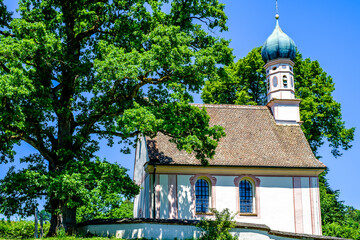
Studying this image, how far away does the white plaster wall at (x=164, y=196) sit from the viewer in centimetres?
2711

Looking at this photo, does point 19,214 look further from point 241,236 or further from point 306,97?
point 306,97

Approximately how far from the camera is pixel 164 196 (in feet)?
89.9

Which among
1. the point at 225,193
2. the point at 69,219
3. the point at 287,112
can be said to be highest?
the point at 287,112

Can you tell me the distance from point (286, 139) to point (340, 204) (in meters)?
9.54

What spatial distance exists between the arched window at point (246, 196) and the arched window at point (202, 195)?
2065 millimetres

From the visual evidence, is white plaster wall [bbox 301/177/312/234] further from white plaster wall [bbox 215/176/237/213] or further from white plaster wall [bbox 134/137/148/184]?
white plaster wall [bbox 134/137/148/184]

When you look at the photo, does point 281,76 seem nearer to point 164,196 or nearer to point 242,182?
point 242,182

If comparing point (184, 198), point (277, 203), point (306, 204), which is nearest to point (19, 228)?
point (184, 198)

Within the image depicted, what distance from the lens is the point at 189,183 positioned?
27.9 metres

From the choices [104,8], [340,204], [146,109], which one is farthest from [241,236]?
[340,204]

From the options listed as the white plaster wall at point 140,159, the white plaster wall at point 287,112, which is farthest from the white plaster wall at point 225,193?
the white plaster wall at point 287,112

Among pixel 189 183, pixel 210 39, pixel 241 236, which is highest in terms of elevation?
pixel 210 39

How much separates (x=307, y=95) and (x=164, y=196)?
16.5 metres

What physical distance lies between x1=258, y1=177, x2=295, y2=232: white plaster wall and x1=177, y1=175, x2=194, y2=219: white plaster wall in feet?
13.7
